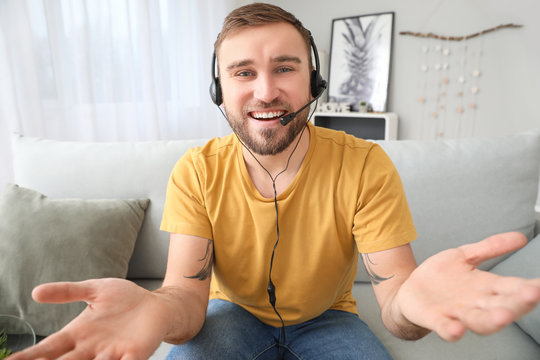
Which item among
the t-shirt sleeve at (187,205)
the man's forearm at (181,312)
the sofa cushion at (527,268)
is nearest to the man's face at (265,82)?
the t-shirt sleeve at (187,205)

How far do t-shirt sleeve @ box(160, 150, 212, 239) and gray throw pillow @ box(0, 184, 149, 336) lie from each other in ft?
1.04

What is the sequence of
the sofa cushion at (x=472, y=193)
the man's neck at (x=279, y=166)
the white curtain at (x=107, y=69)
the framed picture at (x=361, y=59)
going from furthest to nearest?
1. the framed picture at (x=361, y=59)
2. the white curtain at (x=107, y=69)
3. the sofa cushion at (x=472, y=193)
4. the man's neck at (x=279, y=166)

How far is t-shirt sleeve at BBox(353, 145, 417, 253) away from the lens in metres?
0.81

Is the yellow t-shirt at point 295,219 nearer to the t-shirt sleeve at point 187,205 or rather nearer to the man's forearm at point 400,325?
the t-shirt sleeve at point 187,205

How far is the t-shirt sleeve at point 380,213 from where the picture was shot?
806 millimetres

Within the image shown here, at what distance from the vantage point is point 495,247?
0.51 metres

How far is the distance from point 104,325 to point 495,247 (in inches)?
22.4

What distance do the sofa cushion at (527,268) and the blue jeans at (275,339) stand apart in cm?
41

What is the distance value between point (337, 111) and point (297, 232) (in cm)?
278

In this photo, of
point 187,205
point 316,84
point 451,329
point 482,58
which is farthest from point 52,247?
point 482,58

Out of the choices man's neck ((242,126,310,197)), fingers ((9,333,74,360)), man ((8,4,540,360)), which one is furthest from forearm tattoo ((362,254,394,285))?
fingers ((9,333,74,360))

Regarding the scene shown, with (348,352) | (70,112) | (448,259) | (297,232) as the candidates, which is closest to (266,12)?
(297,232)

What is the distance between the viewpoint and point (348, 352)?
0.82 m

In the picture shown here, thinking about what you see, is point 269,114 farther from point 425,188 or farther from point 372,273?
point 425,188
